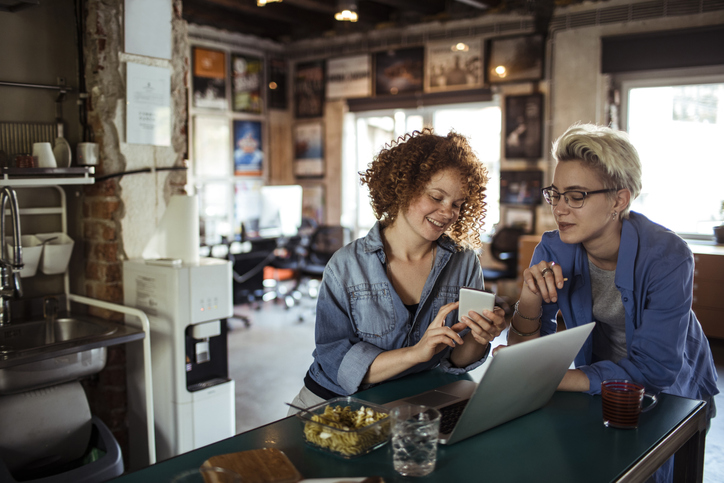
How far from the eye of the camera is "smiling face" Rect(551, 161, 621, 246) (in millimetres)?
1805

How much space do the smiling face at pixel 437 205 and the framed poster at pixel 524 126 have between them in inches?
187

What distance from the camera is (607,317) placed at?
75.9 inches

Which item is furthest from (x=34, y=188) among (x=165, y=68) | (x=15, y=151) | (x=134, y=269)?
(x=165, y=68)

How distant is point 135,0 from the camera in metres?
2.72

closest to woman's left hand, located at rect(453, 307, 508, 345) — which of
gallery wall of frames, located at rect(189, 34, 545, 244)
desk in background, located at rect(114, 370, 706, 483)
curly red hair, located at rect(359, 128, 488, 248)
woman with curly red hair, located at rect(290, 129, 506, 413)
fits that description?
woman with curly red hair, located at rect(290, 129, 506, 413)

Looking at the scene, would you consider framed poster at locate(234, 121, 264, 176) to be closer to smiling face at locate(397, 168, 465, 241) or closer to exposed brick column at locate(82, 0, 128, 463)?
exposed brick column at locate(82, 0, 128, 463)

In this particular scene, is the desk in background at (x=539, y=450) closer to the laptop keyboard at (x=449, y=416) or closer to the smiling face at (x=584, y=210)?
the laptop keyboard at (x=449, y=416)

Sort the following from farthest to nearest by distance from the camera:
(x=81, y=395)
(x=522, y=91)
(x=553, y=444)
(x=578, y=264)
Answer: (x=522, y=91) → (x=81, y=395) → (x=578, y=264) → (x=553, y=444)

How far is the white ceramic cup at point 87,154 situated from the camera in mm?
2654

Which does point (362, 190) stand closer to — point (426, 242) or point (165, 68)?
point (165, 68)

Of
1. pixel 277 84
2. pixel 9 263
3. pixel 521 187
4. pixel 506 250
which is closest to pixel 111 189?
pixel 9 263

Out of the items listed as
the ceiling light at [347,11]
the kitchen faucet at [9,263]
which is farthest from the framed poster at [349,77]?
the kitchen faucet at [9,263]

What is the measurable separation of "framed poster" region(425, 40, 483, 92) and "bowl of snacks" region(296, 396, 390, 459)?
5.88 meters

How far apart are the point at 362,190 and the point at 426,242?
6138 millimetres
